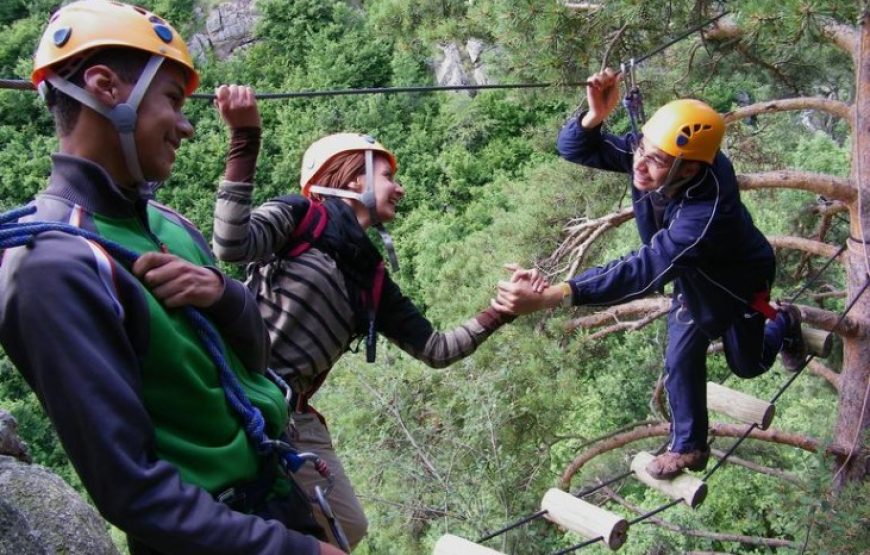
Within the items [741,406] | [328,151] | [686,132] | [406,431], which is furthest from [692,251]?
[406,431]

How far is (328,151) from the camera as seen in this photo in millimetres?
2408

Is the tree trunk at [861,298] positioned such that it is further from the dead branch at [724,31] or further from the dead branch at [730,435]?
the dead branch at [724,31]

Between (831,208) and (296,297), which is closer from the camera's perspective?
(296,297)

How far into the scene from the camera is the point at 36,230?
1.11m

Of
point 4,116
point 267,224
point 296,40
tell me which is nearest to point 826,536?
point 267,224

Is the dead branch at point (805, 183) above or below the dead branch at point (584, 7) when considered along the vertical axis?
below

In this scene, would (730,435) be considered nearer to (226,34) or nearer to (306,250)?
(306,250)

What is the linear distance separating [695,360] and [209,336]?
8.43 feet

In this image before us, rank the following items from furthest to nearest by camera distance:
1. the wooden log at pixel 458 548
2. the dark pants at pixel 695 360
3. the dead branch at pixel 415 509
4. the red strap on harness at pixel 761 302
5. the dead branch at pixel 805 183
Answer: the dead branch at pixel 415 509, the dead branch at pixel 805 183, the dark pants at pixel 695 360, the red strap on harness at pixel 761 302, the wooden log at pixel 458 548

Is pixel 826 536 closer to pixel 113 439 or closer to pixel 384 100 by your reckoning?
pixel 113 439

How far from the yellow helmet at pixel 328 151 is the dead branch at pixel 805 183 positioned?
8.98 ft

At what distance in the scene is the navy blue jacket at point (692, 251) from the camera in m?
2.89

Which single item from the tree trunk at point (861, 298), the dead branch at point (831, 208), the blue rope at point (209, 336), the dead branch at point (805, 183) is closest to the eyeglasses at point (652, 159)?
the dead branch at point (805, 183)

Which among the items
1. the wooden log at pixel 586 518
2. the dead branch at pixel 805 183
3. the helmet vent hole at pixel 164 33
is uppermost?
the helmet vent hole at pixel 164 33
